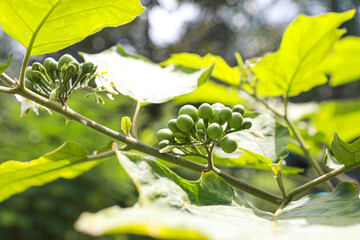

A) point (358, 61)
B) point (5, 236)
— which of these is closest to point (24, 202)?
point (5, 236)

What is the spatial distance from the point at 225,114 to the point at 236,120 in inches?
1.4

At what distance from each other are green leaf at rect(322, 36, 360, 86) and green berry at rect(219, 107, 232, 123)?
53.6 inches

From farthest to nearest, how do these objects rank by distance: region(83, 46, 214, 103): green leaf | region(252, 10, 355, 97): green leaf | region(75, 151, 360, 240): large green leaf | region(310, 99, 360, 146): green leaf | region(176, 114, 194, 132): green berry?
region(310, 99, 360, 146): green leaf
region(252, 10, 355, 97): green leaf
region(83, 46, 214, 103): green leaf
region(176, 114, 194, 132): green berry
region(75, 151, 360, 240): large green leaf

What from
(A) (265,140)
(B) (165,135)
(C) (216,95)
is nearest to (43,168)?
(B) (165,135)

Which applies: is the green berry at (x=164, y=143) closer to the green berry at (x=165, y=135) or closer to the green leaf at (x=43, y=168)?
the green berry at (x=165, y=135)

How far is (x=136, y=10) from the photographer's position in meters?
0.86

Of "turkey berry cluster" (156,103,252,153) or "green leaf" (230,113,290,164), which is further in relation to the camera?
"green leaf" (230,113,290,164)

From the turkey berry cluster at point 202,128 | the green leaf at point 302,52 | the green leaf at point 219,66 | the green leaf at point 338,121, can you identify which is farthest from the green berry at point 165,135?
the green leaf at point 338,121

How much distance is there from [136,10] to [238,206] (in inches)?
21.0

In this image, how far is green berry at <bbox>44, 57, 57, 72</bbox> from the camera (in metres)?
0.88

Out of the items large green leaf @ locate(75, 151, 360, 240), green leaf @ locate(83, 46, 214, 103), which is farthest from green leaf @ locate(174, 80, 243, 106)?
large green leaf @ locate(75, 151, 360, 240)

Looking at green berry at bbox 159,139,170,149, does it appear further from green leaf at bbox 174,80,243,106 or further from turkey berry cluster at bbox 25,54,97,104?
green leaf at bbox 174,80,243,106

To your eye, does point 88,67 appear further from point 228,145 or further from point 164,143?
point 228,145

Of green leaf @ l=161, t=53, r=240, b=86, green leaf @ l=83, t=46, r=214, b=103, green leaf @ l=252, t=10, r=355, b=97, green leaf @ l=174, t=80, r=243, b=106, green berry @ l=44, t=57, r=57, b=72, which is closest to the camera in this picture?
green berry @ l=44, t=57, r=57, b=72
